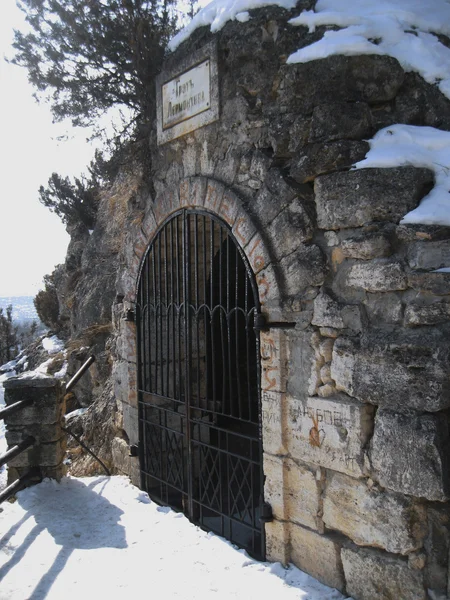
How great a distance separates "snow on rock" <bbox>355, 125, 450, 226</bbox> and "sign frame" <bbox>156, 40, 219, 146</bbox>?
138 centimetres

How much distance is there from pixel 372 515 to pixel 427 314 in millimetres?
1151

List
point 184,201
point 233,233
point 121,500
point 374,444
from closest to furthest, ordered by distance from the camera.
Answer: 1. point 374,444
2. point 233,233
3. point 184,201
4. point 121,500

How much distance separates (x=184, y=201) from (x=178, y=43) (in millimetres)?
1312

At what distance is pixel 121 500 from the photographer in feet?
15.6

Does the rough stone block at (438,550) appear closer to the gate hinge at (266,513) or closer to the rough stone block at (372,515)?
the rough stone block at (372,515)

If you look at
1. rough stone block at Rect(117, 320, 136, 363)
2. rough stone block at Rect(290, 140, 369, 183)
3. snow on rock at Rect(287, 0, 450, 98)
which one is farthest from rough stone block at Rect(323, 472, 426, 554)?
rough stone block at Rect(117, 320, 136, 363)

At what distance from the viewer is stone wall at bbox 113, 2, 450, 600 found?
263 centimetres

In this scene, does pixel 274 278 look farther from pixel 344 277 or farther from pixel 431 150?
pixel 431 150

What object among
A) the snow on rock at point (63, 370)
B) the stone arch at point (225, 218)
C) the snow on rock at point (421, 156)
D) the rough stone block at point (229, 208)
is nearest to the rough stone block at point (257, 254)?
the stone arch at point (225, 218)

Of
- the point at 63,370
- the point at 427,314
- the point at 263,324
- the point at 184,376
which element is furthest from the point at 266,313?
the point at 63,370

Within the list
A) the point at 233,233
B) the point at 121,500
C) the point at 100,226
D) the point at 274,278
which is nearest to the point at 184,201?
the point at 233,233

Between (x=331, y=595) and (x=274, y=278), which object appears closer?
(x=331, y=595)

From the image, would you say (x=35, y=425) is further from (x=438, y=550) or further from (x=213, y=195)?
(x=438, y=550)

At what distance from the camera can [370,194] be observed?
2.85 meters
